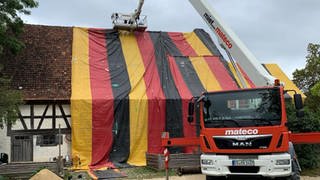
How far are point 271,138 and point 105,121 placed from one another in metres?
10.1

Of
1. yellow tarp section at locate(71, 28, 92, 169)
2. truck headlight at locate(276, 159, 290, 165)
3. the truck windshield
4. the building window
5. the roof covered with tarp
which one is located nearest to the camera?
truck headlight at locate(276, 159, 290, 165)

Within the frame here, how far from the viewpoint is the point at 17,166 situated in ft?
45.7

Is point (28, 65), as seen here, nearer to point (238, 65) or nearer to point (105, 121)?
point (105, 121)

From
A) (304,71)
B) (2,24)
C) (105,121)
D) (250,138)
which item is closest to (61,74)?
(105,121)

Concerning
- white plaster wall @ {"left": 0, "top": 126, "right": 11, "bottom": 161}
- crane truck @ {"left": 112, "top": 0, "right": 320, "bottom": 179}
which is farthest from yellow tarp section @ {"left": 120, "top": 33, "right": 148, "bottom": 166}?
crane truck @ {"left": 112, "top": 0, "right": 320, "bottom": 179}

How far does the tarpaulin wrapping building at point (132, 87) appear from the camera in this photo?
60.8ft

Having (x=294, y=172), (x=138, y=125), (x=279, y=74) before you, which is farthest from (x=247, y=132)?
(x=279, y=74)

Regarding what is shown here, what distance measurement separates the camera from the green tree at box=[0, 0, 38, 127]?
518 inches

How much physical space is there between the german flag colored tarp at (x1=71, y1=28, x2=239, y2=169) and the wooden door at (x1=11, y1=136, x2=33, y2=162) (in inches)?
74.3

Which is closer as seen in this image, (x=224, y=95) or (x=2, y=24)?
(x=224, y=95)

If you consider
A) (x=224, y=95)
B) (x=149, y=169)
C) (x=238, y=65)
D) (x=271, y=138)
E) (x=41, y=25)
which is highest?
(x=41, y=25)

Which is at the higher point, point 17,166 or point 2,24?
point 2,24

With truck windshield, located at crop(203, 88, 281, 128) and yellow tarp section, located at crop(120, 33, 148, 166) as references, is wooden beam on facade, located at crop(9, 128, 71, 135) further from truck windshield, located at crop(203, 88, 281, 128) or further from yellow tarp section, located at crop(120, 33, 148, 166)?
truck windshield, located at crop(203, 88, 281, 128)

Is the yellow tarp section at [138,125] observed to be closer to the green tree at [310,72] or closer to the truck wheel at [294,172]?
the truck wheel at [294,172]
